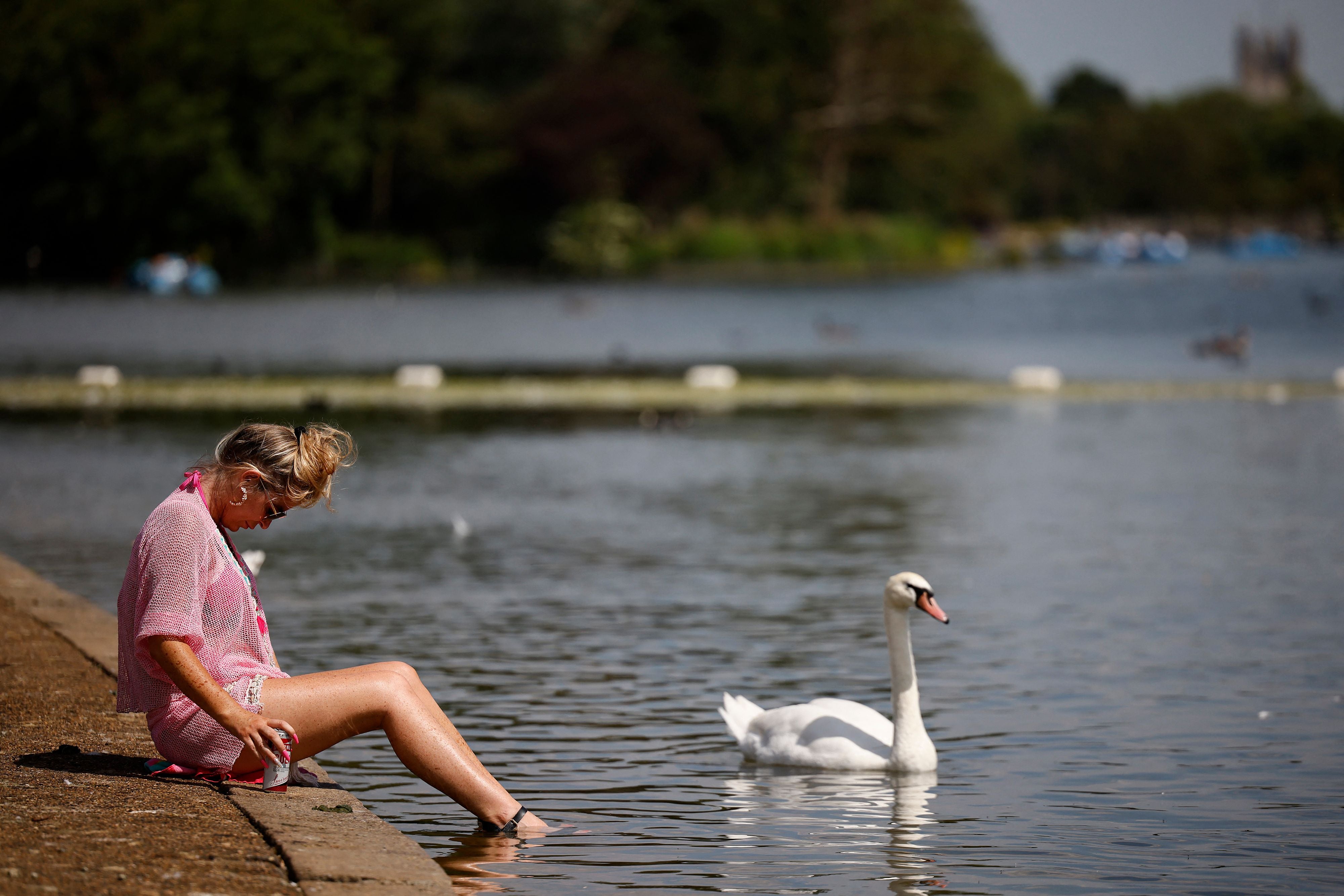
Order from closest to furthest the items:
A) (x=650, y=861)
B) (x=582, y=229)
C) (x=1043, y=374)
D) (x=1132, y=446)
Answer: (x=650, y=861) → (x=1132, y=446) → (x=1043, y=374) → (x=582, y=229)

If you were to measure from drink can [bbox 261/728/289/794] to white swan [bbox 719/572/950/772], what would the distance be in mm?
2832

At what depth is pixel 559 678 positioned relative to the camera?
11461 mm

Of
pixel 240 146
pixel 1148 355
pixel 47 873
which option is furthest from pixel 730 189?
pixel 47 873

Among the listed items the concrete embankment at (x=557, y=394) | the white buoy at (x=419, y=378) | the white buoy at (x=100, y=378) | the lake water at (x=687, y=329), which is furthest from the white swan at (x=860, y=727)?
the lake water at (x=687, y=329)

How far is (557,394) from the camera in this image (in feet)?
114

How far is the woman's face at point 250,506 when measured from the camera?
22.4 ft

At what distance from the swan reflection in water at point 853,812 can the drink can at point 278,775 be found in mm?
1799

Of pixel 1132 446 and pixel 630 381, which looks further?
pixel 630 381

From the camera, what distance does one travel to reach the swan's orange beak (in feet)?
30.2

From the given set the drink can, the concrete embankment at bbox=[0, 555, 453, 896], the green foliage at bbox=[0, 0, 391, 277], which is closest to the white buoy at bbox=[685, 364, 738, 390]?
the concrete embankment at bbox=[0, 555, 453, 896]

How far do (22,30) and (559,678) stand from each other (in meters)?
61.7

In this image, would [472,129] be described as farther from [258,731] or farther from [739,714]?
[258,731]

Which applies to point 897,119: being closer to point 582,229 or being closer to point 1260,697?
point 582,229

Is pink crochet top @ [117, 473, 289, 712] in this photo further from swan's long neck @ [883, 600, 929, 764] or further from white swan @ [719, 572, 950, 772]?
swan's long neck @ [883, 600, 929, 764]
